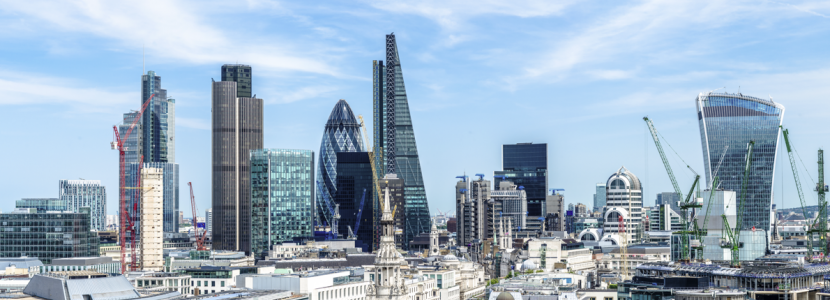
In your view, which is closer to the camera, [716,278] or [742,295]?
[742,295]

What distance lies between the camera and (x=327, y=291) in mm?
164000

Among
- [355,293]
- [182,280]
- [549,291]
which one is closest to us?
[549,291]

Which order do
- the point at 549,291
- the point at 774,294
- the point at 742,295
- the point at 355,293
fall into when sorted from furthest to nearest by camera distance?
the point at 355,293, the point at 549,291, the point at 774,294, the point at 742,295

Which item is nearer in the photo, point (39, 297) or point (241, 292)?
point (39, 297)

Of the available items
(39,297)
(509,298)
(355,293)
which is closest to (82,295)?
(39,297)

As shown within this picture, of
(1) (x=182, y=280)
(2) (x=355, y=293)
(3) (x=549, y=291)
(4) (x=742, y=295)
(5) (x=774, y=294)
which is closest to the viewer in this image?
(4) (x=742, y=295)

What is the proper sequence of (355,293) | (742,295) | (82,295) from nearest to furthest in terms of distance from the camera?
(82,295)
(742,295)
(355,293)

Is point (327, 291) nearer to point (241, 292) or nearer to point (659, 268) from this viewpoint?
point (241, 292)

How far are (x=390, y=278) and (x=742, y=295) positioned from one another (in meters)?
49.2

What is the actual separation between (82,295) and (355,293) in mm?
69137

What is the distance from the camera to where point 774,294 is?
137 m

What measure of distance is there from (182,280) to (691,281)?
3857 inches

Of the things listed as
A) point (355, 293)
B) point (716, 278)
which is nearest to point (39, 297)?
point (355, 293)

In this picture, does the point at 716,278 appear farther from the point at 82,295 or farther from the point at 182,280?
the point at 182,280
